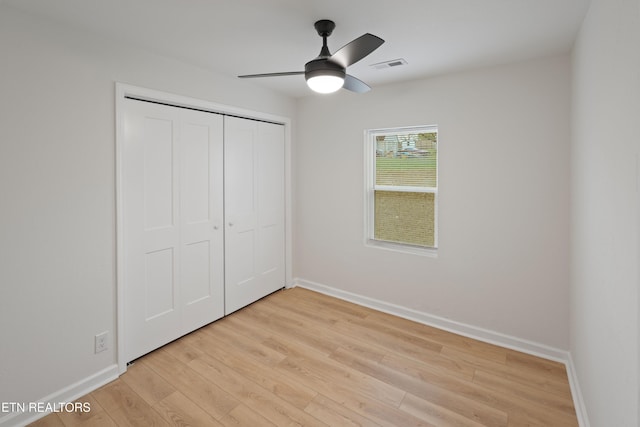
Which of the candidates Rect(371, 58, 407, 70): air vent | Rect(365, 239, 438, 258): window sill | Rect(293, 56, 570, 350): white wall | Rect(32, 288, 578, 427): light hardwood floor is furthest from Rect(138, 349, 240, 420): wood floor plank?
Rect(371, 58, 407, 70): air vent

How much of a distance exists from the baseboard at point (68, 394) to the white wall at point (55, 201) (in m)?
0.03

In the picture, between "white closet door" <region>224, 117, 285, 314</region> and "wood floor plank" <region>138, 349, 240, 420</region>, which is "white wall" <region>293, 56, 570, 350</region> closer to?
"white closet door" <region>224, 117, 285, 314</region>

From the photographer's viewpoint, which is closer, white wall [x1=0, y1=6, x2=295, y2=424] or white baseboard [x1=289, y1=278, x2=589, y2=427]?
white wall [x1=0, y1=6, x2=295, y2=424]

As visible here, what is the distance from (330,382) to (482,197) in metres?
2.01

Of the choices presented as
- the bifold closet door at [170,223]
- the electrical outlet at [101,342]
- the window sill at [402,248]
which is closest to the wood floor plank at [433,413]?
the window sill at [402,248]

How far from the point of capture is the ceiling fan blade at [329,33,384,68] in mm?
1634

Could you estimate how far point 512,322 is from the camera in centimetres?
276

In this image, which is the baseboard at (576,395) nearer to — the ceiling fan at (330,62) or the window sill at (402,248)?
the window sill at (402,248)

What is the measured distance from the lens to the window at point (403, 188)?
10.6 ft

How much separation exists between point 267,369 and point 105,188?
1785 millimetres

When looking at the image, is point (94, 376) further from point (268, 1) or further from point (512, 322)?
point (512, 322)

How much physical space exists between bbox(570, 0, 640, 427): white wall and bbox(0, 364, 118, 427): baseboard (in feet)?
9.52

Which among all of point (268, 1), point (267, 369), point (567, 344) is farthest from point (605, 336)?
point (268, 1)

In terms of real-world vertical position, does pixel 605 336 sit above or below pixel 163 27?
below
